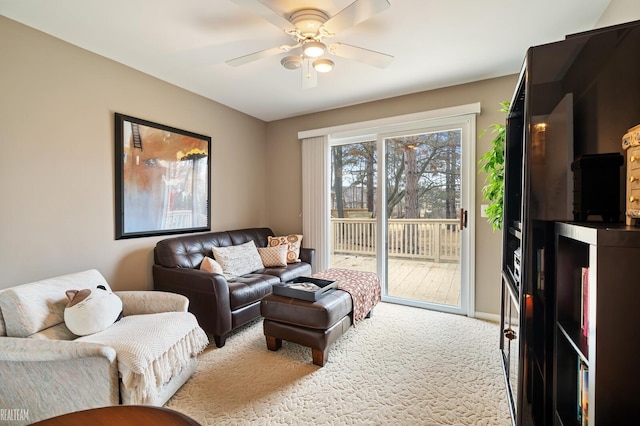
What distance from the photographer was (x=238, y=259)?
324 cm

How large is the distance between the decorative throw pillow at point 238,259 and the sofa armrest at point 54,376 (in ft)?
5.36

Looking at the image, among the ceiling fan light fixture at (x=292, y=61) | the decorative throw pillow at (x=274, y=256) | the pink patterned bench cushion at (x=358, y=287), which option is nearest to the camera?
the ceiling fan light fixture at (x=292, y=61)

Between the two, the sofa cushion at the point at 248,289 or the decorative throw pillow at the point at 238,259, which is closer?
the sofa cushion at the point at 248,289

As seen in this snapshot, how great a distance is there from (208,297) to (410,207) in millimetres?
2571

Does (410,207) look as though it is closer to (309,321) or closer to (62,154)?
(309,321)

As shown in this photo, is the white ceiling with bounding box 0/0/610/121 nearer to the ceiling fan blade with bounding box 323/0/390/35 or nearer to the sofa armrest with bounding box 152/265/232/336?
the ceiling fan blade with bounding box 323/0/390/35

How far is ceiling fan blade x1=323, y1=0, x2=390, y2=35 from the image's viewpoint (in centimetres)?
151

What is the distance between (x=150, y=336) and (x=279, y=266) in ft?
6.36

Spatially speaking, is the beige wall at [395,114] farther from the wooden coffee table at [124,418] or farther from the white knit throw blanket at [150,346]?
the wooden coffee table at [124,418]

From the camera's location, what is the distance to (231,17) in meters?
2.01

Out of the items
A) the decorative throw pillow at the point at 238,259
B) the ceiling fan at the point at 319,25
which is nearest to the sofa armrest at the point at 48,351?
the decorative throw pillow at the point at 238,259

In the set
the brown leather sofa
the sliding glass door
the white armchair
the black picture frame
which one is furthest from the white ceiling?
the white armchair

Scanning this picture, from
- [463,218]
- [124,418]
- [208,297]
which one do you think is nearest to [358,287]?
[208,297]

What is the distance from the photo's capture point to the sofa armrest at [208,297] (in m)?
2.47
